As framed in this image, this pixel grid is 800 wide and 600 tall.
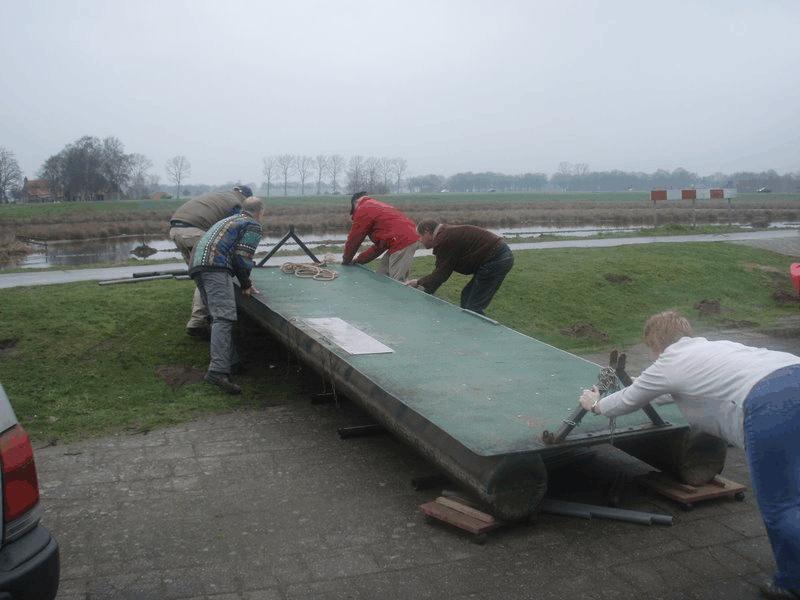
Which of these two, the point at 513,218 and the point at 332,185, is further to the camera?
the point at 332,185

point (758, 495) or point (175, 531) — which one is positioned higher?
point (758, 495)

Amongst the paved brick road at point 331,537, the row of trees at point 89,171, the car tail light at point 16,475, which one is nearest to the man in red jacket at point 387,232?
the paved brick road at point 331,537

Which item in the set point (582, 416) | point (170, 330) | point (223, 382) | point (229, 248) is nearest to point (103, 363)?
point (170, 330)

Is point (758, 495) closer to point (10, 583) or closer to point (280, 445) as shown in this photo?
point (10, 583)

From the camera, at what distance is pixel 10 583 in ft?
10.0

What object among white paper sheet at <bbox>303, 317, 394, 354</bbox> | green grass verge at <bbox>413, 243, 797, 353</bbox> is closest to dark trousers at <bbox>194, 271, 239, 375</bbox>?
white paper sheet at <bbox>303, 317, 394, 354</bbox>

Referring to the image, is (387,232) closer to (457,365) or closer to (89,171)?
(457,365)

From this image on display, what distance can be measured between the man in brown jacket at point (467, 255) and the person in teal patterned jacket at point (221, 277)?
2264 millimetres

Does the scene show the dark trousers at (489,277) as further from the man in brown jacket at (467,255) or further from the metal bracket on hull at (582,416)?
the metal bracket on hull at (582,416)

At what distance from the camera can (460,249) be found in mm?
9469

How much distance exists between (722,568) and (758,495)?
2.46ft

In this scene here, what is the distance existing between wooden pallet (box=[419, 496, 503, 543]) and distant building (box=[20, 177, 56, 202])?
94.7m

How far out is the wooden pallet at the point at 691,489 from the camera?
17.4ft

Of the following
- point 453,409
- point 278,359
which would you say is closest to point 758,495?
point 453,409
